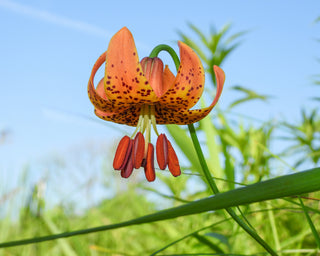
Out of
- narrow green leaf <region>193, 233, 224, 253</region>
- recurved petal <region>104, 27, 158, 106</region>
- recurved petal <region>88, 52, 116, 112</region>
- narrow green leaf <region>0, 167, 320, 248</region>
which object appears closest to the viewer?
narrow green leaf <region>0, 167, 320, 248</region>

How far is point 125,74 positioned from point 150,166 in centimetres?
19

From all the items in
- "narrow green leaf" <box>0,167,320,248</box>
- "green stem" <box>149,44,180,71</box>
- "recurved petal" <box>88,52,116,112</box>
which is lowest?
"narrow green leaf" <box>0,167,320,248</box>

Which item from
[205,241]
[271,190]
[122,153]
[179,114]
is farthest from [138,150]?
[271,190]

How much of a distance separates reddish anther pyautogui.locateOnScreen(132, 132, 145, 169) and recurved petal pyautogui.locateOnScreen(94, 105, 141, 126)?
0.16m

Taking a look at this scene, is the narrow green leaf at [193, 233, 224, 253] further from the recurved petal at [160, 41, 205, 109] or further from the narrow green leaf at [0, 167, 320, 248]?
the narrow green leaf at [0, 167, 320, 248]

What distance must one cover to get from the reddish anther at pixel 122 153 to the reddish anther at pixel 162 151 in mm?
62

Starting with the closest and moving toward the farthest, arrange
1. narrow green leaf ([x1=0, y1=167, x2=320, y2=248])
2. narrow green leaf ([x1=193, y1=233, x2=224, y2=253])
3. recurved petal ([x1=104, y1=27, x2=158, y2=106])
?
narrow green leaf ([x1=0, y1=167, x2=320, y2=248])
recurved petal ([x1=104, y1=27, x2=158, y2=106])
narrow green leaf ([x1=193, y1=233, x2=224, y2=253])

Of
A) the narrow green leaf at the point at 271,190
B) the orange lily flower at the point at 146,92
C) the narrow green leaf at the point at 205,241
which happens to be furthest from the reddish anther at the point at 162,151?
the narrow green leaf at the point at 271,190

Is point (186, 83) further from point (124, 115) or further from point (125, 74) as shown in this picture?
point (124, 115)

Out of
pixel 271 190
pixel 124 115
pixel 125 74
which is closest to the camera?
pixel 271 190

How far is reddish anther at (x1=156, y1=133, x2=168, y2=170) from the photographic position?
693 millimetres

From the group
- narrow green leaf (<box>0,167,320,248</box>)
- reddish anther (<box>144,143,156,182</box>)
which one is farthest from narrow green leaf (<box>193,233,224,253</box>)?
narrow green leaf (<box>0,167,320,248</box>)

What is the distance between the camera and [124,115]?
3.07 feet

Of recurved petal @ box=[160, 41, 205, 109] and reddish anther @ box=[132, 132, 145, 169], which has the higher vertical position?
recurved petal @ box=[160, 41, 205, 109]
